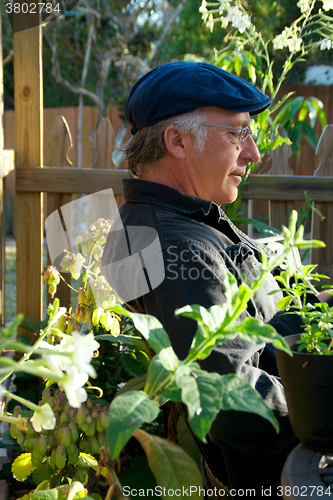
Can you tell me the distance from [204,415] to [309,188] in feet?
7.63

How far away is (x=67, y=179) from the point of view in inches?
97.3

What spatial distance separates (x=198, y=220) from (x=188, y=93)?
35cm

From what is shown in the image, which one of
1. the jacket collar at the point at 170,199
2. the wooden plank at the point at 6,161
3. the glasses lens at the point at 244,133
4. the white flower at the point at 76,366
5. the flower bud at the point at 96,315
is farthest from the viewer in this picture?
the wooden plank at the point at 6,161

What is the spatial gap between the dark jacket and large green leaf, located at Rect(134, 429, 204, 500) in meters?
0.34

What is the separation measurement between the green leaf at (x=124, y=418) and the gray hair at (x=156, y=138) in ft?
3.23

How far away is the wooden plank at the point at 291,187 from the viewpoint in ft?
8.53

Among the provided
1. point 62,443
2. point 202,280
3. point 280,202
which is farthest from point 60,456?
point 280,202

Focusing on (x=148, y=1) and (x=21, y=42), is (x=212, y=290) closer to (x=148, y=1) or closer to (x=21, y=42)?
(x=21, y=42)

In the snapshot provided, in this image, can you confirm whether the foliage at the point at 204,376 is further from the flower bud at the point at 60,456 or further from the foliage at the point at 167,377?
the flower bud at the point at 60,456

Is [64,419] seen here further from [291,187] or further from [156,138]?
[291,187]

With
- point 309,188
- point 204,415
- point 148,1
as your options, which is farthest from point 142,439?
point 148,1

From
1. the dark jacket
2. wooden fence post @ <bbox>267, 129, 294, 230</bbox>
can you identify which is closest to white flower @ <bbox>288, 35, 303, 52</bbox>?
wooden fence post @ <bbox>267, 129, 294, 230</bbox>

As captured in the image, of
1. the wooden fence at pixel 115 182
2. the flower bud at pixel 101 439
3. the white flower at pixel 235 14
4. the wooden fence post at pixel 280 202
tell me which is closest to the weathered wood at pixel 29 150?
the wooden fence at pixel 115 182

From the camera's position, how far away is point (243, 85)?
4.42 ft
